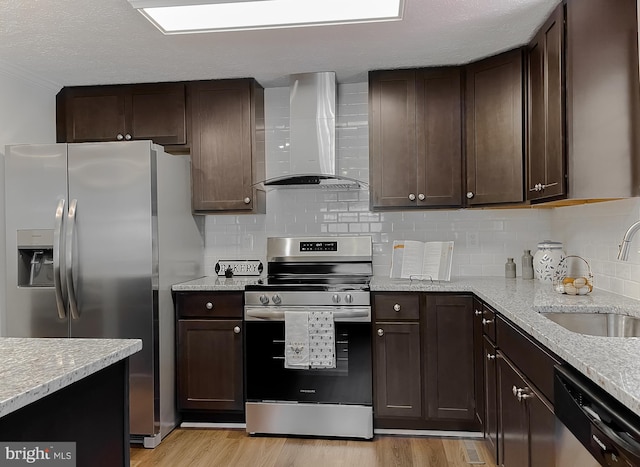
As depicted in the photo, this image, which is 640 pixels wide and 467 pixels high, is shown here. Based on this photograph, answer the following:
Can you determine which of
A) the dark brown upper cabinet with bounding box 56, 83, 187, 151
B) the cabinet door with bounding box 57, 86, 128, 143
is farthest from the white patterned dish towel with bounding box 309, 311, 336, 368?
the cabinet door with bounding box 57, 86, 128, 143

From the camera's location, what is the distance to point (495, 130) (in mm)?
3248

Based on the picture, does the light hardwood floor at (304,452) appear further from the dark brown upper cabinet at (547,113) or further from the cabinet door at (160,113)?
the cabinet door at (160,113)

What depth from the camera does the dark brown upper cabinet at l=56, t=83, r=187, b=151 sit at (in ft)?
12.2

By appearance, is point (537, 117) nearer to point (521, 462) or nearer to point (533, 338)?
point (533, 338)

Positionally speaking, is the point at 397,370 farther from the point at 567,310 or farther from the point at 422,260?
the point at 567,310

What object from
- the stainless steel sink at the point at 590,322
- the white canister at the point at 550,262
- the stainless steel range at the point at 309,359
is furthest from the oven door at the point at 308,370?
the stainless steel sink at the point at 590,322

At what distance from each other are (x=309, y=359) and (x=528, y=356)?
1549 millimetres

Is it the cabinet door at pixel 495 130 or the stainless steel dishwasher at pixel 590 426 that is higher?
the cabinet door at pixel 495 130

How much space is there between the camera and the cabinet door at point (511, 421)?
6.61ft

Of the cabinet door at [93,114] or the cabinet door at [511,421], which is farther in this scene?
the cabinet door at [93,114]

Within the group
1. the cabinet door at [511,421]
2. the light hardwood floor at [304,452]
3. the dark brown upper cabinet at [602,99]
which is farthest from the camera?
the light hardwood floor at [304,452]

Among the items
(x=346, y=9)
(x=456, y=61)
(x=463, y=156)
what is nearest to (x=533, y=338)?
(x=346, y=9)

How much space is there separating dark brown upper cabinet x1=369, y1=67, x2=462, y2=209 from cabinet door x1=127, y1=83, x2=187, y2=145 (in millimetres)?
1349

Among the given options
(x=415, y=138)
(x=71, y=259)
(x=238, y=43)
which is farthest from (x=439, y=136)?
(x=71, y=259)
